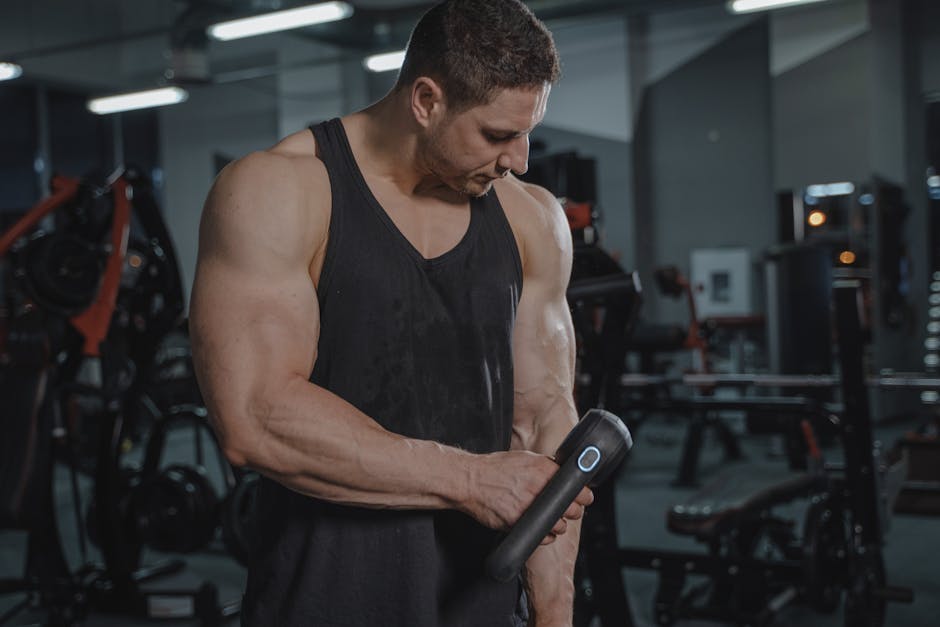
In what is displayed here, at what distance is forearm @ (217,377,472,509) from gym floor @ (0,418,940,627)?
7.64 ft

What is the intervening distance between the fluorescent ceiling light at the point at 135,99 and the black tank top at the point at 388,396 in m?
7.65

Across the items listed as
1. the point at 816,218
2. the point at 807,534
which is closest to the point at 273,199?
the point at 807,534

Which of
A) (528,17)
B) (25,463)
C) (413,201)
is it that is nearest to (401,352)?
(413,201)

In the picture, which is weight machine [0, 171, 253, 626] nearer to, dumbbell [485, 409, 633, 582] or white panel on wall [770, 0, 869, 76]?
dumbbell [485, 409, 633, 582]

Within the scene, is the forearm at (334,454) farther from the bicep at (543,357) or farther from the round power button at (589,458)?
the bicep at (543,357)

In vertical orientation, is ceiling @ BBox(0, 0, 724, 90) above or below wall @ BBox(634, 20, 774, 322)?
above

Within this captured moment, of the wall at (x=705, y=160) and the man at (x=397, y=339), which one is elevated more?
the wall at (x=705, y=160)

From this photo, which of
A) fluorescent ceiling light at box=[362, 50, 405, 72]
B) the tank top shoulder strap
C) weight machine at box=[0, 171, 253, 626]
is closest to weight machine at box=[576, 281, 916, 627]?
weight machine at box=[0, 171, 253, 626]

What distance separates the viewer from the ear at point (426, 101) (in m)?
1.07

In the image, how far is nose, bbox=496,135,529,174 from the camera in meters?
1.11

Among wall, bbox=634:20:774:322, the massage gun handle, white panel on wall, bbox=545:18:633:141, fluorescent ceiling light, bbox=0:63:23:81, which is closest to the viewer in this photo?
the massage gun handle

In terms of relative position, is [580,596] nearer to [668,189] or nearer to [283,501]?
[283,501]

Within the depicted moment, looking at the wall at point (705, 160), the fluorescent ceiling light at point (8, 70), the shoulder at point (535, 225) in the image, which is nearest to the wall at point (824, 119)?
the wall at point (705, 160)

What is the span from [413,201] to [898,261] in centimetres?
705
